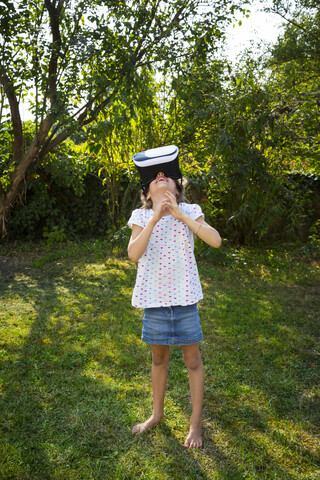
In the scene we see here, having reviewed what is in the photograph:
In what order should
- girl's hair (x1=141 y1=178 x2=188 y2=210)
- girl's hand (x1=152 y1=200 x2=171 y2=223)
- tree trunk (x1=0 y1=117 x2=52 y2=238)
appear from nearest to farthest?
1. girl's hand (x1=152 y1=200 x2=171 y2=223)
2. girl's hair (x1=141 y1=178 x2=188 y2=210)
3. tree trunk (x1=0 y1=117 x2=52 y2=238)

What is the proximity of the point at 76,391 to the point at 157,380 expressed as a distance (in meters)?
0.72

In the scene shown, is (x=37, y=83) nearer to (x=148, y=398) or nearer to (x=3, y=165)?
(x=3, y=165)

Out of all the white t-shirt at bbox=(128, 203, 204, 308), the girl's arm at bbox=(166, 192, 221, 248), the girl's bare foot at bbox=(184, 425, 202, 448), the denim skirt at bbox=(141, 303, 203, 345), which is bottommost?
the girl's bare foot at bbox=(184, 425, 202, 448)

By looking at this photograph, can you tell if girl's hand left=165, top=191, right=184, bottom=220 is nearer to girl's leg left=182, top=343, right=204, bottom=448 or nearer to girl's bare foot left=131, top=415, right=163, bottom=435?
girl's leg left=182, top=343, right=204, bottom=448

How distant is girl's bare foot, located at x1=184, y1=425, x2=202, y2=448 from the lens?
209 cm

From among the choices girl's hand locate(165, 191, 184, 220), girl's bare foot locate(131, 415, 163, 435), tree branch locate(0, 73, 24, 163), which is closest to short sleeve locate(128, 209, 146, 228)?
girl's hand locate(165, 191, 184, 220)

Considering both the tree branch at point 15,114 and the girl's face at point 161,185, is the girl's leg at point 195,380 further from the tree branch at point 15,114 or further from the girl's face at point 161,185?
the tree branch at point 15,114

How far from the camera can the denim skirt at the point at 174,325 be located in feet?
6.73

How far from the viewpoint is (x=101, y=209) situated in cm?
784

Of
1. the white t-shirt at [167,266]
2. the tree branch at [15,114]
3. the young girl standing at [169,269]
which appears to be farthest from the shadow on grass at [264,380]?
the tree branch at [15,114]

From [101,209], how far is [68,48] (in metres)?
4.02

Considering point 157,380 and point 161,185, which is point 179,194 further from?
point 157,380

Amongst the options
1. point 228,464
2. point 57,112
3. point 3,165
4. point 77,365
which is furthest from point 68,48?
point 228,464

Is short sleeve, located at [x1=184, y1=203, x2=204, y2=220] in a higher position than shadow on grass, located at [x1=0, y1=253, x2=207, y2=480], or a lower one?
higher
